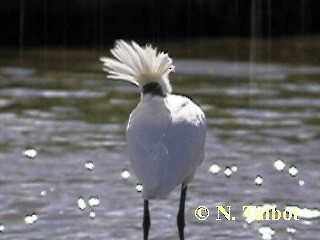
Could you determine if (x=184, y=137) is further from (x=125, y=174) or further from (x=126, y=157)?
(x=126, y=157)

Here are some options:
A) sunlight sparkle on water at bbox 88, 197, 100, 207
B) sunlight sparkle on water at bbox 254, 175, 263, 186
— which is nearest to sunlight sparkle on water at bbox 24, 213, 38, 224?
sunlight sparkle on water at bbox 88, 197, 100, 207

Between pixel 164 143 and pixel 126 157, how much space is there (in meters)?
3.45

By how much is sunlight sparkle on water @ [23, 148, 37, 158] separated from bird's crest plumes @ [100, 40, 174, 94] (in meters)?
3.00

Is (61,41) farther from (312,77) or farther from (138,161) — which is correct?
(138,161)

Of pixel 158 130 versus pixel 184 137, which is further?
pixel 184 137

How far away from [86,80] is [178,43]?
4967 mm

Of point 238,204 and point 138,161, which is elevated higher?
point 138,161

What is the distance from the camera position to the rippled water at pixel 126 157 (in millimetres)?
7641

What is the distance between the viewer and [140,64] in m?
7.13

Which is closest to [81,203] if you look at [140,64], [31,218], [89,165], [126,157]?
[31,218]

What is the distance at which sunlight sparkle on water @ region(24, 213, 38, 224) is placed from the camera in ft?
25.3

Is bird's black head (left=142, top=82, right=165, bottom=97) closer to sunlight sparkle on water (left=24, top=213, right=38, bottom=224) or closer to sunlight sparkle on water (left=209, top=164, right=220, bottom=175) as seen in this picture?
sunlight sparkle on water (left=24, top=213, right=38, bottom=224)

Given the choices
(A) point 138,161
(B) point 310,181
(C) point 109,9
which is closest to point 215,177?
(B) point 310,181

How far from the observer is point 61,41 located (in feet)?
66.1
